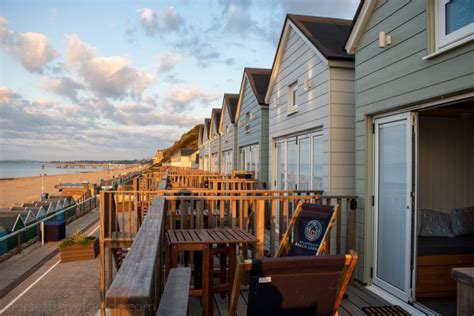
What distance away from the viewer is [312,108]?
6.34 meters

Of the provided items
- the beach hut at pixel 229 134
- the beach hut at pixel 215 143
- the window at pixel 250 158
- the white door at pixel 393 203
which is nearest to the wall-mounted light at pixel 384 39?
the white door at pixel 393 203

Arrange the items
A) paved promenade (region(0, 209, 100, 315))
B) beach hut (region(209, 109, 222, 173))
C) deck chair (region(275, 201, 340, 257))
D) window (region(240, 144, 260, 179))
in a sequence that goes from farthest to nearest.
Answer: beach hut (region(209, 109, 222, 173)), window (region(240, 144, 260, 179)), paved promenade (region(0, 209, 100, 315)), deck chair (region(275, 201, 340, 257))

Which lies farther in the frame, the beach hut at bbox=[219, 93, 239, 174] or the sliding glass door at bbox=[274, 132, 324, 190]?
the beach hut at bbox=[219, 93, 239, 174]

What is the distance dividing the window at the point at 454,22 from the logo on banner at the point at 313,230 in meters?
2.04

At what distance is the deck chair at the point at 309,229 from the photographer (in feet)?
12.7

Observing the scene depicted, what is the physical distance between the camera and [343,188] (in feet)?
18.6

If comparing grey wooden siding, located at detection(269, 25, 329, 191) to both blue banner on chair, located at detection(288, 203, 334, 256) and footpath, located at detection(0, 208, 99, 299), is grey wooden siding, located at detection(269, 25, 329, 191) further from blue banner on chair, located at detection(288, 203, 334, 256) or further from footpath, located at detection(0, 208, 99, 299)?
footpath, located at detection(0, 208, 99, 299)

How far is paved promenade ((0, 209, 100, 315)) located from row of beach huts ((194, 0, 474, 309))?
17.0 feet

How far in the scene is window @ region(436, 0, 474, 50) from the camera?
3139 millimetres

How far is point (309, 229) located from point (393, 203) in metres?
1.03

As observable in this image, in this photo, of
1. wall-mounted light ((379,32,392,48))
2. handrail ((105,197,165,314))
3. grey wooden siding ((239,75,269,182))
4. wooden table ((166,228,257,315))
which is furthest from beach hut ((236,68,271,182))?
handrail ((105,197,165,314))

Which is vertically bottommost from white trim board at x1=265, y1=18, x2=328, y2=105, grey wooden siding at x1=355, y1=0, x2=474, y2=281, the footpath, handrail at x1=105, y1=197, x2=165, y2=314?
the footpath

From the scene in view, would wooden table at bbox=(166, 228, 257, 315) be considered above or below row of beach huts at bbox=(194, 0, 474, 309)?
below

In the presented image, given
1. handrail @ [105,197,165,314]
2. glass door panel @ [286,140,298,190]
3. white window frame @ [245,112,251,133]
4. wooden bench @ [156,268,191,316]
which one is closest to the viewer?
handrail @ [105,197,165,314]
